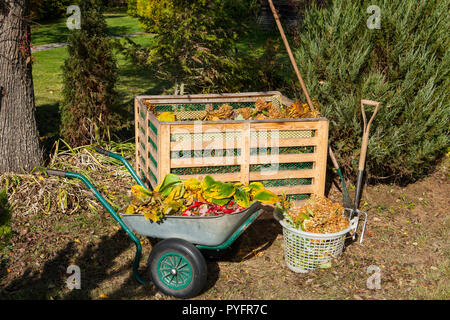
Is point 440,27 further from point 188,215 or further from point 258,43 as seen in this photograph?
point 258,43

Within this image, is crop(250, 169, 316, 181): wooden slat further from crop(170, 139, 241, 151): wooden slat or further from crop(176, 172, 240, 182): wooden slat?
crop(170, 139, 241, 151): wooden slat

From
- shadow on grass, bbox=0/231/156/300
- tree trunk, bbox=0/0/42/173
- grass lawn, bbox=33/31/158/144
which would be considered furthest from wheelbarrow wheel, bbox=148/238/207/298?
grass lawn, bbox=33/31/158/144

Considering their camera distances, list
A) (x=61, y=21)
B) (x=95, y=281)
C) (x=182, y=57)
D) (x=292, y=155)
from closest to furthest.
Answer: (x=95, y=281) < (x=292, y=155) < (x=182, y=57) < (x=61, y=21)

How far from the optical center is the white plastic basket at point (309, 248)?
3.84m

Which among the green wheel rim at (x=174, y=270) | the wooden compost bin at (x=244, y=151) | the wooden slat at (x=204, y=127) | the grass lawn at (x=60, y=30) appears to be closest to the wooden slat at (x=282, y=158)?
the wooden compost bin at (x=244, y=151)

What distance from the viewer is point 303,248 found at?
3943 mm

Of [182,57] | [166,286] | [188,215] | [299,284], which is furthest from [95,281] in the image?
[182,57]

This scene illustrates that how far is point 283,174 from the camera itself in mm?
4625

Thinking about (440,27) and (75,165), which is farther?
(75,165)

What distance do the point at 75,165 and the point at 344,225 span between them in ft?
10.6

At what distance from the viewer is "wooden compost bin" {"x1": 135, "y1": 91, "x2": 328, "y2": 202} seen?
4.27m

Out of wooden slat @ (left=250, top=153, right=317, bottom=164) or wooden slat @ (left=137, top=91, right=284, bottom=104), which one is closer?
wooden slat @ (left=250, top=153, right=317, bottom=164)

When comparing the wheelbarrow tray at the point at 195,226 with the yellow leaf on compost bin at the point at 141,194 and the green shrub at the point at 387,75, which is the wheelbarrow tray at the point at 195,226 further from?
the green shrub at the point at 387,75
